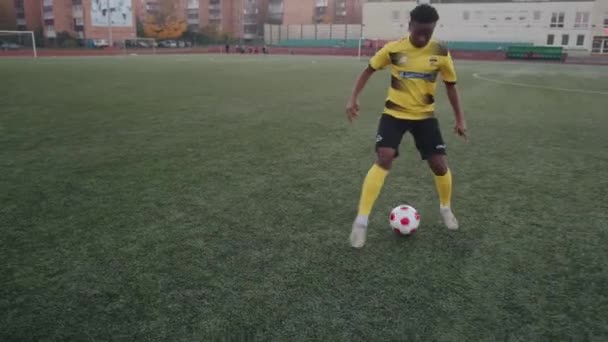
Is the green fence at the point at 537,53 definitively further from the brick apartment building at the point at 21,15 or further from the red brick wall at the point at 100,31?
the brick apartment building at the point at 21,15

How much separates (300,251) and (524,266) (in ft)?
5.56

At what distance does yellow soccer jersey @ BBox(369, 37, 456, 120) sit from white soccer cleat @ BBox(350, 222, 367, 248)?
1.00 m

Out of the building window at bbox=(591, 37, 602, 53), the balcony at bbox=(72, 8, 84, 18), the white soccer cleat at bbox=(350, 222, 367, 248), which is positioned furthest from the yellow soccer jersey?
the balcony at bbox=(72, 8, 84, 18)

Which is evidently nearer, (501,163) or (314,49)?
(501,163)

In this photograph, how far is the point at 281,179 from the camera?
5484 mm

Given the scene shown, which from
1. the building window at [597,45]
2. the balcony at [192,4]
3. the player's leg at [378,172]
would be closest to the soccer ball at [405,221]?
the player's leg at [378,172]

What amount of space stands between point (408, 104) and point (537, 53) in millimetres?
47154

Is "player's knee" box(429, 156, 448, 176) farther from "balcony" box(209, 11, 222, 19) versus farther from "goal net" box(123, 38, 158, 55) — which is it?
"balcony" box(209, 11, 222, 19)

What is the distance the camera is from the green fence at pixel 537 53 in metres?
42.9

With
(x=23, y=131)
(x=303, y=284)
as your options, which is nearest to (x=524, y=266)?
(x=303, y=284)

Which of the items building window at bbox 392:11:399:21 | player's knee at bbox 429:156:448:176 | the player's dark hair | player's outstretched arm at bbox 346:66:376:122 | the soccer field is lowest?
the soccer field

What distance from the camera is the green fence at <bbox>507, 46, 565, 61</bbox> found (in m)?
42.9

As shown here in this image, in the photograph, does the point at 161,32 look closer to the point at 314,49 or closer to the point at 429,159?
the point at 314,49

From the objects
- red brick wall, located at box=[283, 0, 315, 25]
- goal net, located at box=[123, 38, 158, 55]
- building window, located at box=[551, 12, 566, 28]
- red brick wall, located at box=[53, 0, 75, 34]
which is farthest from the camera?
red brick wall, located at box=[283, 0, 315, 25]
